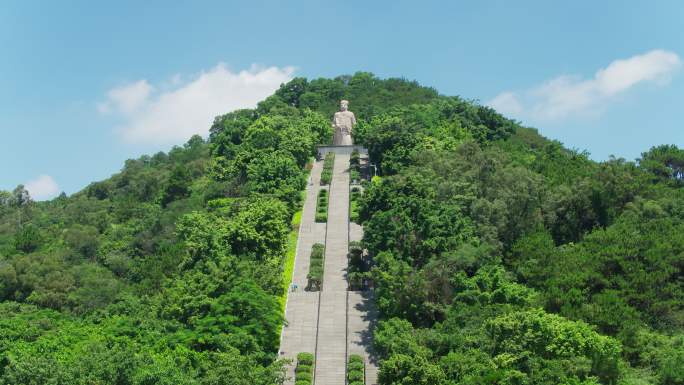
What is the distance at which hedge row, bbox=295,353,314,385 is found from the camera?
43375 millimetres

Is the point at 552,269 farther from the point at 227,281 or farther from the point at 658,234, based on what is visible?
the point at 227,281

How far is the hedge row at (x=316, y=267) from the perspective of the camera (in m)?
52.2

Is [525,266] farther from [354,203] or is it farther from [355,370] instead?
[354,203]

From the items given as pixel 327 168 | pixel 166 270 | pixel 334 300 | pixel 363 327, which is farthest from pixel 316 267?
pixel 327 168

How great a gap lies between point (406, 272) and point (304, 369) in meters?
6.76

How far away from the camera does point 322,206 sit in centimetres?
6400

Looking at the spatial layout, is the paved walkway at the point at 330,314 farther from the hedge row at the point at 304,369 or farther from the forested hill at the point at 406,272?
the forested hill at the point at 406,272

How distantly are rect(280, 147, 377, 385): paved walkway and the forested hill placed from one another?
3.64 ft

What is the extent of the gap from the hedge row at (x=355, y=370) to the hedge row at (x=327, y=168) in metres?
26.2

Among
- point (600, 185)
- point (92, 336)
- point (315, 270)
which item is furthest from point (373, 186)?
point (92, 336)

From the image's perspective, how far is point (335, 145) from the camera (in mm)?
80750

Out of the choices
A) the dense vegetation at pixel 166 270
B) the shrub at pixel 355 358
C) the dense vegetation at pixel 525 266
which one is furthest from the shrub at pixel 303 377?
the dense vegetation at pixel 525 266

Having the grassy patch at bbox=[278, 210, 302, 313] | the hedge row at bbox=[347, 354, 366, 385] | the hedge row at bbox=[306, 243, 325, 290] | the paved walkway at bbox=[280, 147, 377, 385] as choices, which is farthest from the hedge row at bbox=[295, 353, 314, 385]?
the hedge row at bbox=[306, 243, 325, 290]

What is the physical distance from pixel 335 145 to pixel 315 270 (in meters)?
28.7
